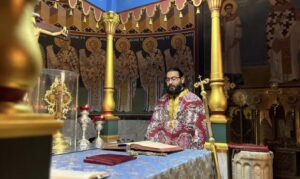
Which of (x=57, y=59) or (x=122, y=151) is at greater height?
(x=57, y=59)

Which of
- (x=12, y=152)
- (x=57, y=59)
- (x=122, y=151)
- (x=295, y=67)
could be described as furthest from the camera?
(x=57, y=59)

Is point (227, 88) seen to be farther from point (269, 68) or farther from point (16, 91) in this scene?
point (16, 91)

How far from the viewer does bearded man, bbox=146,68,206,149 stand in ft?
11.8

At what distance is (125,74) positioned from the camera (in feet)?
19.8

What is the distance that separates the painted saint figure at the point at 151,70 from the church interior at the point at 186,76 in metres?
0.02

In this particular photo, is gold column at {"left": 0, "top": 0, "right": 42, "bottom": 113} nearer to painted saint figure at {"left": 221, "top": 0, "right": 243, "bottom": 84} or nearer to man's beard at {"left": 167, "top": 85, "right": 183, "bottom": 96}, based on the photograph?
man's beard at {"left": 167, "top": 85, "right": 183, "bottom": 96}

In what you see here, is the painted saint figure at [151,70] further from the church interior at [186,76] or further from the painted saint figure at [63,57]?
the painted saint figure at [63,57]

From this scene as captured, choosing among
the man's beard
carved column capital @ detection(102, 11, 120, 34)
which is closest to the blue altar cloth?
the man's beard

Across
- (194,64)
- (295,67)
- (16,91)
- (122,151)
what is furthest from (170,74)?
(16,91)

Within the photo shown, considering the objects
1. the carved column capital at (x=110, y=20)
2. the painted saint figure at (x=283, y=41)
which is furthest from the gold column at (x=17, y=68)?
the painted saint figure at (x=283, y=41)

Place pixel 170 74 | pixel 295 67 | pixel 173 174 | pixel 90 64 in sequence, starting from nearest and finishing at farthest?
1. pixel 173 174
2. pixel 170 74
3. pixel 295 67
4. pixel 90 64

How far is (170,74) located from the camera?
4.12m

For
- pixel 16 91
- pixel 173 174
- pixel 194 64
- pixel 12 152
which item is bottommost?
pixel 173 174

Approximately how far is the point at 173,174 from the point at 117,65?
4.49m
